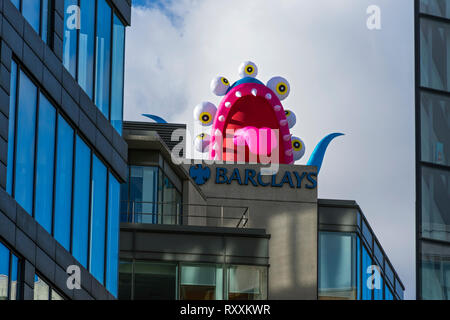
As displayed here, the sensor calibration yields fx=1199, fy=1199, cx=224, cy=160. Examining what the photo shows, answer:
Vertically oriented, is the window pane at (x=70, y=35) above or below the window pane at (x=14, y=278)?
above

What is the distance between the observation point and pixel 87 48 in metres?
32.0

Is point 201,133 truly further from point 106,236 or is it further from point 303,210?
point 106,236

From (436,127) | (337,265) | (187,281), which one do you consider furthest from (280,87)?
(436,127)

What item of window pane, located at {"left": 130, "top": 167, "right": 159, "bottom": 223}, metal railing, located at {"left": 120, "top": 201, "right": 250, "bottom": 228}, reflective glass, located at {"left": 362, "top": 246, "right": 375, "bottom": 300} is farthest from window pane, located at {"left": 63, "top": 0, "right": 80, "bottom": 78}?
reflective glass, located at {"left": 362, "top": 246, "right": 375, "bottom": 300}

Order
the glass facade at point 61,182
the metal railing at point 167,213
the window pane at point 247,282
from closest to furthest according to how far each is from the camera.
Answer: the glass facade at point 61,182 → the window pane at point 247,282 → the metal railing at point 167,213

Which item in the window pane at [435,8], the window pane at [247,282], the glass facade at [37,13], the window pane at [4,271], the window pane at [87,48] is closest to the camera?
the window pane at [435,8]

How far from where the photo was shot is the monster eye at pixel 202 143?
63812mm

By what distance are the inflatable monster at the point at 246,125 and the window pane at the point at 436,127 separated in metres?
48.4

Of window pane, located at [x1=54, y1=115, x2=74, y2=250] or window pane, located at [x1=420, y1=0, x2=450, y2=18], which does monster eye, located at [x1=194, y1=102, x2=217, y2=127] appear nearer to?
window pane, located at [x1=54, y1=115, x2=74, y2=250]

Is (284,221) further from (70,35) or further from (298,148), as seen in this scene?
(70,35)

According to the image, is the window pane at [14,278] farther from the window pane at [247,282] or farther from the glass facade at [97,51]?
the window pane at [247,282]

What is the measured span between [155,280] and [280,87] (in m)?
22.9

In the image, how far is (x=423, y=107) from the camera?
1346cm

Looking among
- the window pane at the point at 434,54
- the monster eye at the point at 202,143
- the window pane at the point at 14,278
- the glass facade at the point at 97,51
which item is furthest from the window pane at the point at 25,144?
the monster eye at the point at 202,143
